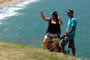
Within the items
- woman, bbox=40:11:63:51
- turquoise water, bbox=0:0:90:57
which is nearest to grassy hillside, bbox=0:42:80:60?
woman, bbox=40:11:63:51

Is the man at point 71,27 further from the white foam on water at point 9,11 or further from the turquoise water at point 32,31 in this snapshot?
the white foam on water at point 9,11

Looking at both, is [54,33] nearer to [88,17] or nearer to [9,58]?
[9,58]

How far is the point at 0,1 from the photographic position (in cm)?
8131

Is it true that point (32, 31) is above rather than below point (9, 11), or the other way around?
below

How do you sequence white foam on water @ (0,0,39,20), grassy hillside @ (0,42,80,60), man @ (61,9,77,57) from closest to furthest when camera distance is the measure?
grassy hillside @ (0,42,80,60) < man @ (61,9,77,57) < white foam on water @ (0,0,39,20)

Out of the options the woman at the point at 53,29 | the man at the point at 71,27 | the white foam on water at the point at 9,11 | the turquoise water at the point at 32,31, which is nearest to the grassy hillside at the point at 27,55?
the man at the point at 71,27

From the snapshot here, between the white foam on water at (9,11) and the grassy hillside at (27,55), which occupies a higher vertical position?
the grassy hillside at (27,55)

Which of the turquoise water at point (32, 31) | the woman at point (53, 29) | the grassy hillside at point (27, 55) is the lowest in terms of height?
the turquoise water at point (32, 31)

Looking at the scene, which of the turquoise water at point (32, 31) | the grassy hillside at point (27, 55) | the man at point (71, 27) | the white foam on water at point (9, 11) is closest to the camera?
the grassy hillside at point (27, 55)

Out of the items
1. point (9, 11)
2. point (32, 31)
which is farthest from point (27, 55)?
point (9, 11)

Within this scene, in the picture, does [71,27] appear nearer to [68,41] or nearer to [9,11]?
[68,41]

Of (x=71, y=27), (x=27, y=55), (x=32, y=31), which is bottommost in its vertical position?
(x=32, y=31)

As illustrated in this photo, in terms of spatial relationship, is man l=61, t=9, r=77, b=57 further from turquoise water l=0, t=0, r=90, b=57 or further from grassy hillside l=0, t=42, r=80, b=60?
turquoise water l=0, t=0, r=90, b=57

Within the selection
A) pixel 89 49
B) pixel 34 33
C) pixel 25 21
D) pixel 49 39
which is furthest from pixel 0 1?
pixel 49 39
